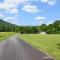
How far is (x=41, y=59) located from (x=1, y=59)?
256 centimetres

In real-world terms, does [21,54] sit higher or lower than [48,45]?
higher

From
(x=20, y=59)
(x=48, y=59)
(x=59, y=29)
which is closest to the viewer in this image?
(x=20, y=59)

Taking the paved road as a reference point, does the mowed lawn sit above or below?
below

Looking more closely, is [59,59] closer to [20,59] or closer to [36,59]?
[36,59]

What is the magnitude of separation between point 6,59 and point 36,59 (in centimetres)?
191

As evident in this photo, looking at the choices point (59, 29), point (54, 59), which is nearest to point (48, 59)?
point (54, 59)

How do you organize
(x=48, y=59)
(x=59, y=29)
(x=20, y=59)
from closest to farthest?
(x=20, y=59) → (x=48, y=59) → (x=59, y=29)

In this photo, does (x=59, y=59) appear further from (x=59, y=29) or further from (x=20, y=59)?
(x=59, y=29)

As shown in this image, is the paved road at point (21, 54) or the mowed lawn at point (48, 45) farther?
the mowed lawn at point (48, 45)

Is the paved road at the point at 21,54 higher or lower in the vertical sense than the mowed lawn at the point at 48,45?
higher

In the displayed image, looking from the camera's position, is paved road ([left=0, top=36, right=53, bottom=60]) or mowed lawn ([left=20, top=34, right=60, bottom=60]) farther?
mowed lawn ([left=20, top=34, right=60, bottom=60])

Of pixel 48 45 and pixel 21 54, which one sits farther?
pixel 48 45

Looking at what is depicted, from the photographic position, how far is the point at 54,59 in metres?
15.3

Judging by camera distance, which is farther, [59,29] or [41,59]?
[59,29]
